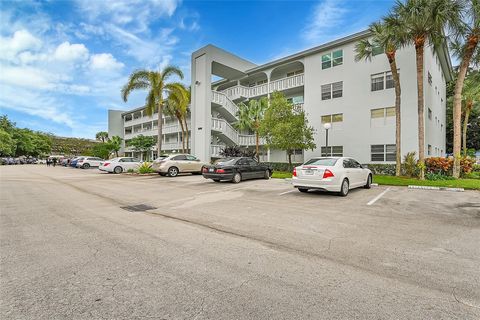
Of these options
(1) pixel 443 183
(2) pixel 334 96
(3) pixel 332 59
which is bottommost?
(1) pixel 443 183

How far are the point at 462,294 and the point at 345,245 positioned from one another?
1764 mm

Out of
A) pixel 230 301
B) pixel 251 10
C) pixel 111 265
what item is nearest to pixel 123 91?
pixel 251 10

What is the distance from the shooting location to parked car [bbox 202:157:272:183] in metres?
14.4

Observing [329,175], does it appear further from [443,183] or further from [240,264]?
[443,183]

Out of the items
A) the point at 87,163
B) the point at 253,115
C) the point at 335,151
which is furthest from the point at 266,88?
the point at 87,163

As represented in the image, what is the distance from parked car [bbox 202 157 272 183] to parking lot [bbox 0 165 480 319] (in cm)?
715

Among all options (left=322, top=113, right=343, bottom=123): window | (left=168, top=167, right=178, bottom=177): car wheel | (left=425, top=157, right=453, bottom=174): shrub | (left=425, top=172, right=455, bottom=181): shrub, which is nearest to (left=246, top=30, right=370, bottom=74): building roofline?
(left=322, top=113, right=343, bottom=123): window

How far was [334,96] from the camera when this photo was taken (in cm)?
2102

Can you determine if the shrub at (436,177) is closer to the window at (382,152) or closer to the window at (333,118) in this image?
the window at (382,152)

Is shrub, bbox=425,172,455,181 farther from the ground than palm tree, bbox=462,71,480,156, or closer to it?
closer to it

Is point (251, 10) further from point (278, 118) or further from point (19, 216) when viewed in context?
point (19, 216)

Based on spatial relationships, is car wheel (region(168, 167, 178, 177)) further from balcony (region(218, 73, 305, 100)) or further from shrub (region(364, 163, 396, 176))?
shrub (region(364, 163, 396, 176))

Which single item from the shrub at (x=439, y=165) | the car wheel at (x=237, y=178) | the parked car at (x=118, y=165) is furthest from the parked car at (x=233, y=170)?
the parked car at (x=118, y=165)

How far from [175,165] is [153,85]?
9.34 metres
